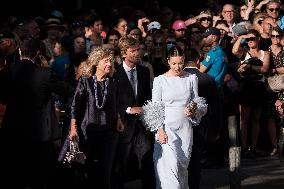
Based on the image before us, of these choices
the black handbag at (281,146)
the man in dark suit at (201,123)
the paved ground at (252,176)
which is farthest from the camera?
the black handbag at (281,146)

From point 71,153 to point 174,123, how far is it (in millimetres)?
1296

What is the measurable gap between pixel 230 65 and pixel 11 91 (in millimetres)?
5303

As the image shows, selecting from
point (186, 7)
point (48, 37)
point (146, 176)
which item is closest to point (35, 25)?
point (48, 37)

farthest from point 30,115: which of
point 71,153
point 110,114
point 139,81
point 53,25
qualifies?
point 53,25

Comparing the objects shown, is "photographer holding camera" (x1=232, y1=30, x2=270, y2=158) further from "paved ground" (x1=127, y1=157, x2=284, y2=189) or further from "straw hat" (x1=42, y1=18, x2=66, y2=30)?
"straw hat" (x1=42, y1=18, x2=66, y2=30)

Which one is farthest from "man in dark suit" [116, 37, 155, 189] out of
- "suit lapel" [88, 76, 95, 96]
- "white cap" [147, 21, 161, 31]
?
"white cap" [147, 21, 161, 31]

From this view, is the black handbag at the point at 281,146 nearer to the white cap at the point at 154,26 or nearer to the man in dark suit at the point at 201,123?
the man in dark suit at the point at 201,123

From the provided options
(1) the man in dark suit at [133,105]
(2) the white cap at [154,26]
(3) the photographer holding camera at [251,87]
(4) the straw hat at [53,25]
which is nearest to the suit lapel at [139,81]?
(1) the man in dark suit at [133,105]

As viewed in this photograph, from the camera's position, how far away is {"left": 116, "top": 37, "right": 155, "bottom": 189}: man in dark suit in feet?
39.3

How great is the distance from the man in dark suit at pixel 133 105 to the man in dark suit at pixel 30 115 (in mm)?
1144

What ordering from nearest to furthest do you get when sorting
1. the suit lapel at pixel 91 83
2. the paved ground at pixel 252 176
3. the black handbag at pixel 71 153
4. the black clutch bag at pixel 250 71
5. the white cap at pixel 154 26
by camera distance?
the black handbag at pixel 71 153 < the suit lapel at pixel 91 83 < the paved ground at pixel 252 176 < the black clutch bag at pixel 250 71 < the white cap at pixel 154 26

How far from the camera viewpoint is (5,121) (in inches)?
437

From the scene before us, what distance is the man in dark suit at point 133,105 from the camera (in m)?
12.0

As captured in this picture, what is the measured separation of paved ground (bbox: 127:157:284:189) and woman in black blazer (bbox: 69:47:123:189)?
6.65 ft
